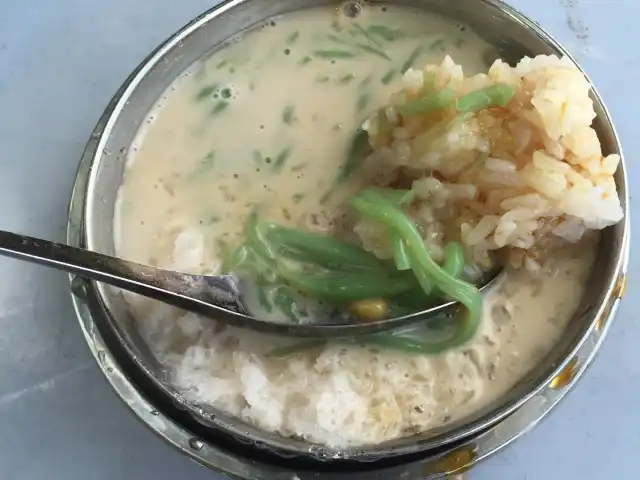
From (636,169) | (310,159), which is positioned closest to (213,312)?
(310,159)

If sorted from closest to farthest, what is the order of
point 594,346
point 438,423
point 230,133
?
point 438,423
point 594,346
point 230,133

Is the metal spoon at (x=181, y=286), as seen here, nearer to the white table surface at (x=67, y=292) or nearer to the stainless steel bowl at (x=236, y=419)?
the stainless steel bowl at (x=236, y=419)

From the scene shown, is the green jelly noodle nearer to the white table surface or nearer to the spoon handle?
the spoon handle

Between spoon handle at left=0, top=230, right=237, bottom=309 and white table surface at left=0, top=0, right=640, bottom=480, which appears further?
white table surface at left=0, top=0, right=640, bottom=480

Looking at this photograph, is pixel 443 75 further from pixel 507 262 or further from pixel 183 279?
pixel 183 279

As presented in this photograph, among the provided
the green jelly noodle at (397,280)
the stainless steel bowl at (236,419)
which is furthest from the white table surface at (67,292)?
the green jelly noodle at (397,280)

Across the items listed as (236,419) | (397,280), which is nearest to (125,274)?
(236,419)

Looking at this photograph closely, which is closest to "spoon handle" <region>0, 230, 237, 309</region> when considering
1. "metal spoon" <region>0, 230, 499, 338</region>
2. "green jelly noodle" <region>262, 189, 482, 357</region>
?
"metal spoon" <region>0, 230, 499, 338</region>

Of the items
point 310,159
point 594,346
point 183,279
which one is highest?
point 310,159
